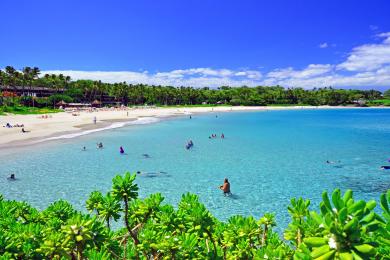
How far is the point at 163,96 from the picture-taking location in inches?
6949

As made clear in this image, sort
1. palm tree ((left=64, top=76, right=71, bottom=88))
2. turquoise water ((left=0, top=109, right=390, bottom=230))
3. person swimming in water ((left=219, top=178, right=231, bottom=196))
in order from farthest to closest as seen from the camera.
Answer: palm tree ((left=64, top=76, right=71, bottom=88)) < person swimming in water ((left=219, top=178, right=231, bottom=196)) < turquoise water ((left=0, top=109, right=390, bottom=230))

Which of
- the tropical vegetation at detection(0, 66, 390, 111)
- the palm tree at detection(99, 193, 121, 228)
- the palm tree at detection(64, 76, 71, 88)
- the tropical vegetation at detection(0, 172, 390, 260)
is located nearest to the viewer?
the tropical vegetation at detection(0, 172, 390, 260)

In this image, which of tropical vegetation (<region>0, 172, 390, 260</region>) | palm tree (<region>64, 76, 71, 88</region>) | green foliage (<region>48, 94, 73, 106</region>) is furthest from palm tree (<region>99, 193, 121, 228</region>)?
palm tree (<region>64, 76, 71, 88</region>)

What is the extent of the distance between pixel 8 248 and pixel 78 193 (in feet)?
62.0

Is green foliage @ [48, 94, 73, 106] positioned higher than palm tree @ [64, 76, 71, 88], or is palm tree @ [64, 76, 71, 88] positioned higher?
palm tree @ [64, 76, 71, 88]

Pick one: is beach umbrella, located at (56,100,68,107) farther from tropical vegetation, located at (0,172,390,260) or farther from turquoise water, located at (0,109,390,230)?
tropical vegetation, located at (0,172,390,260)

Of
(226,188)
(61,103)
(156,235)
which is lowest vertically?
(226,188)

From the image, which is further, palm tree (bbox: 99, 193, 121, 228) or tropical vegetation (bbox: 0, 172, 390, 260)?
palm tree (bbox: 99, 193, 121, 228)

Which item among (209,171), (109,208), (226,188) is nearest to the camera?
(109,208)

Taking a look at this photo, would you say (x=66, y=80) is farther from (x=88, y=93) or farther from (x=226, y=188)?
A: (x=226, y=188)

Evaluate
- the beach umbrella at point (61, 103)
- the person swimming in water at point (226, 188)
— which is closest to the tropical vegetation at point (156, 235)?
the person swimming in water at point (226, 188)

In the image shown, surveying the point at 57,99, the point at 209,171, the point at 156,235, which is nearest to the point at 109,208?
the point at 156,235

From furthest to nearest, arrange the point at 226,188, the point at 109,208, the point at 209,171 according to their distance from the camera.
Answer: the point at 209,171 < the point at 226,188 < the point at 109,208

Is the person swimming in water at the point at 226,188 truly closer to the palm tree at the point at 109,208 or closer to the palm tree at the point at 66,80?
the palm tree at the point at 109,208
